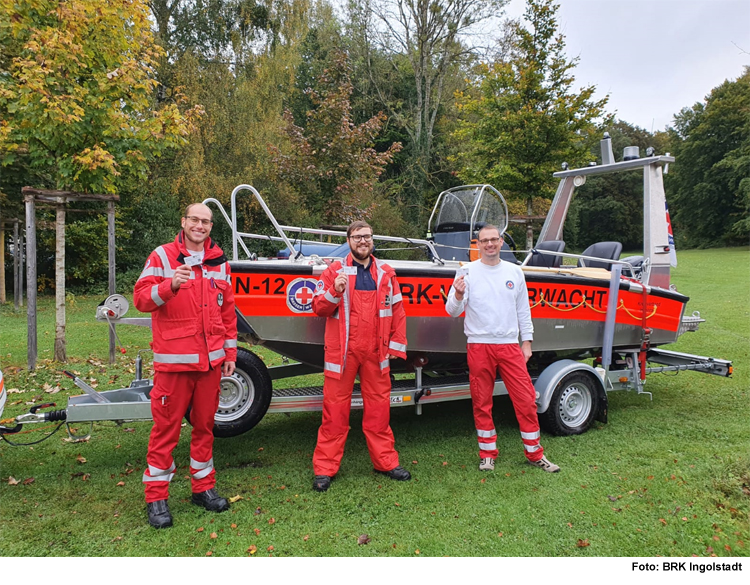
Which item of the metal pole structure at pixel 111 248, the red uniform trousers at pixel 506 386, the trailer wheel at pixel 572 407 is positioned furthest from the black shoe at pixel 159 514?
the metal pole structure at pixel 111 248

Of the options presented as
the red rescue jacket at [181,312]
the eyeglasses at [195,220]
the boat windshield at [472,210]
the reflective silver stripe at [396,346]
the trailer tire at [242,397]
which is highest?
the boat windshield at [472,210]

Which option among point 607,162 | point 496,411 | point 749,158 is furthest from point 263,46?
point 749,158

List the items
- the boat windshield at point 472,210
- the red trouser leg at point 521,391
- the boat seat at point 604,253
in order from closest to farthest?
the red trouser leg at point 521,391 < the boat windshield at point 472,210 < the boat seat at point 604,253

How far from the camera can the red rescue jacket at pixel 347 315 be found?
3.67 m

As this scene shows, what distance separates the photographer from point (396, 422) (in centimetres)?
523

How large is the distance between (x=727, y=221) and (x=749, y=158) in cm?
643

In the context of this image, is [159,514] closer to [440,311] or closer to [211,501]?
[211,501]

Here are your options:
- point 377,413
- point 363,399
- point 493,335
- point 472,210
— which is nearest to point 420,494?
point 377,413

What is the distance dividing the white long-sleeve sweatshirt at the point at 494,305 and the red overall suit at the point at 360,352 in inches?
20.4

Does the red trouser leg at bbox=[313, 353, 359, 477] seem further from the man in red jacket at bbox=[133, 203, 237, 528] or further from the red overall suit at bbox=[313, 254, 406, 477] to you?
the man in red jacket at bbox=[133, 203, 237, 528]

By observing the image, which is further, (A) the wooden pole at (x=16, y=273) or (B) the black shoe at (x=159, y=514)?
(A) the wooden pole at (x=16, y=273)

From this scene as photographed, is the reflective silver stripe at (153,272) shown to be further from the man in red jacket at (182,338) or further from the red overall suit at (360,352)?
the red overall suit at (360,352)

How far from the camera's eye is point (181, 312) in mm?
3129
